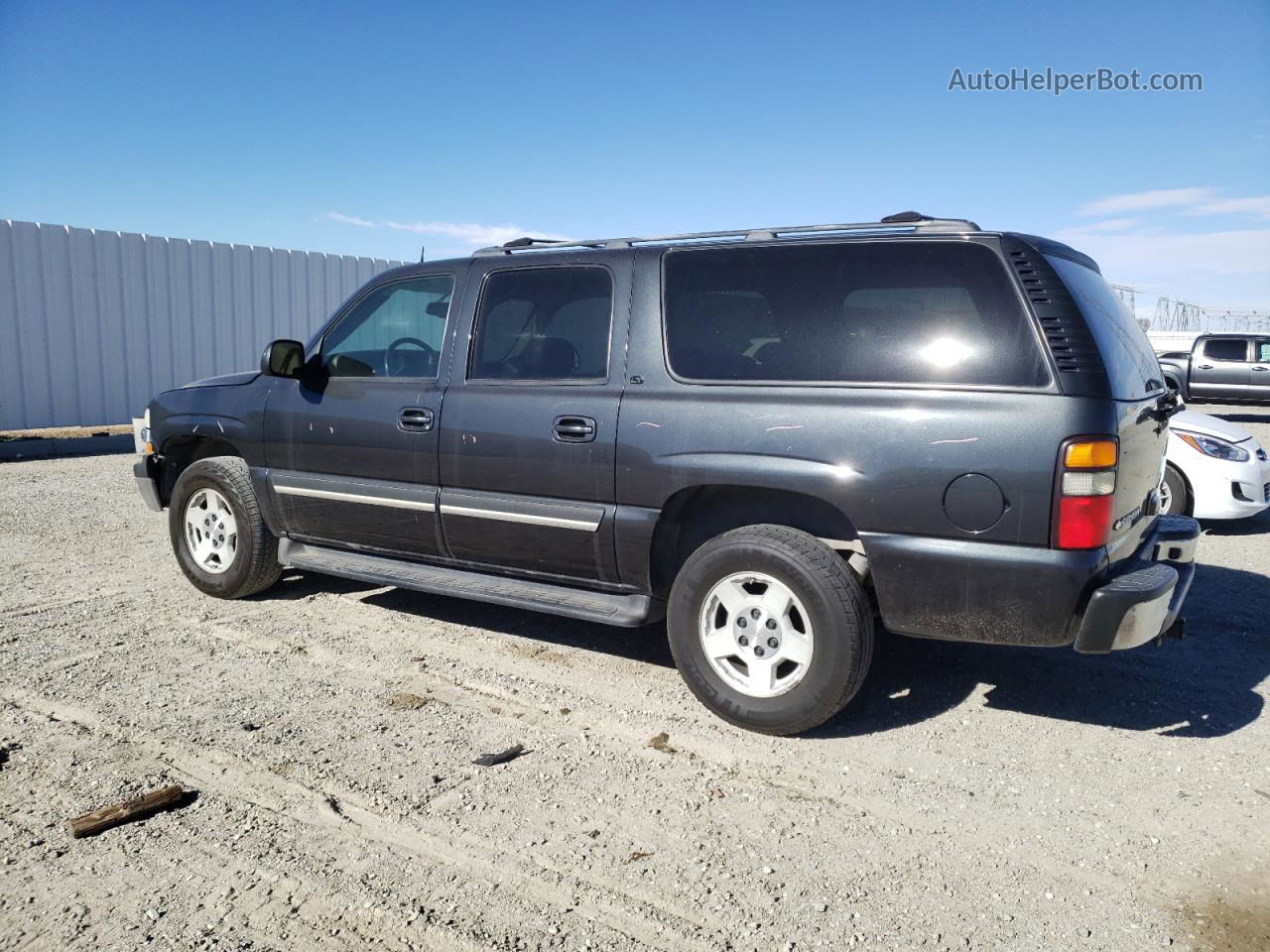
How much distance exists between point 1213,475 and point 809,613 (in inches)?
223

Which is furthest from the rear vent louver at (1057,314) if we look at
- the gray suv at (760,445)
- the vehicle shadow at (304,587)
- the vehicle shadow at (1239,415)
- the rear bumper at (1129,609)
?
the vehicle shadow at (1239,415)

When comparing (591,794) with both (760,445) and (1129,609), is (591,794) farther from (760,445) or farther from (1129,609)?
(1129,609)

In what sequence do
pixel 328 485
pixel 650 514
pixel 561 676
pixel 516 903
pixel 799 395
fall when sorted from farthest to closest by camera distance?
1. pixel 328 485
2. pixel 561 676
3. pixel 650 514
4. pixel 799 395
5. pixel 516 903

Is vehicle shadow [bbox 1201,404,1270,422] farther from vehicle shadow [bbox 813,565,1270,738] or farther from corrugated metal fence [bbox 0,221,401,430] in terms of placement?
corrugated metal fence [bbox 0,221,401,430]

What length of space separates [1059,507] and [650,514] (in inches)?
62.1

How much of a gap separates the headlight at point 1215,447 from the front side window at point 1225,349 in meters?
13.8

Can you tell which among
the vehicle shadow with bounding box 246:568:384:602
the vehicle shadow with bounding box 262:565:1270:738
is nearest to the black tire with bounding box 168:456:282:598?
the vehicle shadow with bounding box 246:568:384:602

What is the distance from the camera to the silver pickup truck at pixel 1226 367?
61.7 ft

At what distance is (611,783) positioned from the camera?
330 cm

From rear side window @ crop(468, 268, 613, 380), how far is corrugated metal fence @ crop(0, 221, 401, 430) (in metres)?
12.1

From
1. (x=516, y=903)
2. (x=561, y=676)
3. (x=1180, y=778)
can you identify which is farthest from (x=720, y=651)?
(x=1180, y=778)

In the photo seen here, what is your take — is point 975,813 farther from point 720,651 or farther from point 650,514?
point 650,514

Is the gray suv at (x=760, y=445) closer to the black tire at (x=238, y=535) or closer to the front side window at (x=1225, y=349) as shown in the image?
the black tire at (x=238, y=535)

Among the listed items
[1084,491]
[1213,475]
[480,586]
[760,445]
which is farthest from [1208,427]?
[480,586]
